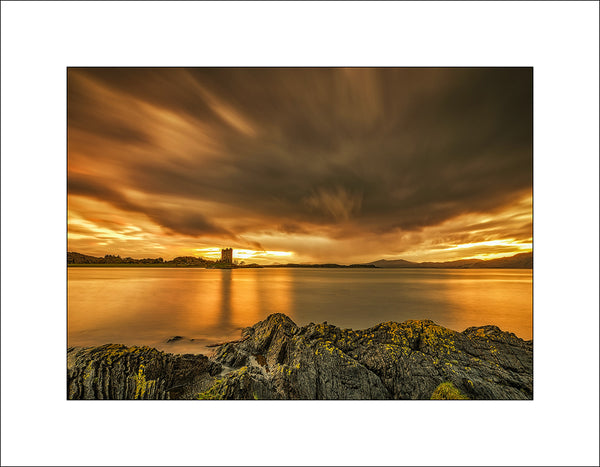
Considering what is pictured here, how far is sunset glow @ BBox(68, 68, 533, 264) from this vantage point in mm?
2963

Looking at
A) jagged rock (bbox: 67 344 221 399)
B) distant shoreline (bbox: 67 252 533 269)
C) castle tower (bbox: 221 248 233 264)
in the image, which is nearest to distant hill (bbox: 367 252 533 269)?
distant shoreline (bbox: 67 252 533 269)

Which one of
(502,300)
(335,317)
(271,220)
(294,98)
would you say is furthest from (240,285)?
(502,300)

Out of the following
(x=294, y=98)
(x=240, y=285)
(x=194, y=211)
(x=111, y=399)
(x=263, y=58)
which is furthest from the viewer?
(x=240, y=285)

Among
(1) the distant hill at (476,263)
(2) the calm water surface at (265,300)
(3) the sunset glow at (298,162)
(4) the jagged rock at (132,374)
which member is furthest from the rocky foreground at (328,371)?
(3) the sunset glow at (298,162)

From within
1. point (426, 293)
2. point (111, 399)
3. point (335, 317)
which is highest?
point (426, 293)

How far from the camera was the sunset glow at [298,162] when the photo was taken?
2.96 metres

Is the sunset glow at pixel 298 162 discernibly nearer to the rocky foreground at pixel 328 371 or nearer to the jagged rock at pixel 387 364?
the jagged rock at pixel 387 364

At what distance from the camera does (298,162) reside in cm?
327

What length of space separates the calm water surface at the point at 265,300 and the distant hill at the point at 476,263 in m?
0.09

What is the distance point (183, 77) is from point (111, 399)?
4.21 m

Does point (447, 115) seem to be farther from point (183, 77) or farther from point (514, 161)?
point (183, 77)

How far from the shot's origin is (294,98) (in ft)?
9.98

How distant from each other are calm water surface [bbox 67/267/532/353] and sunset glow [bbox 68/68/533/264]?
39 cm

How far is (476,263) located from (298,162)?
3.25 m
